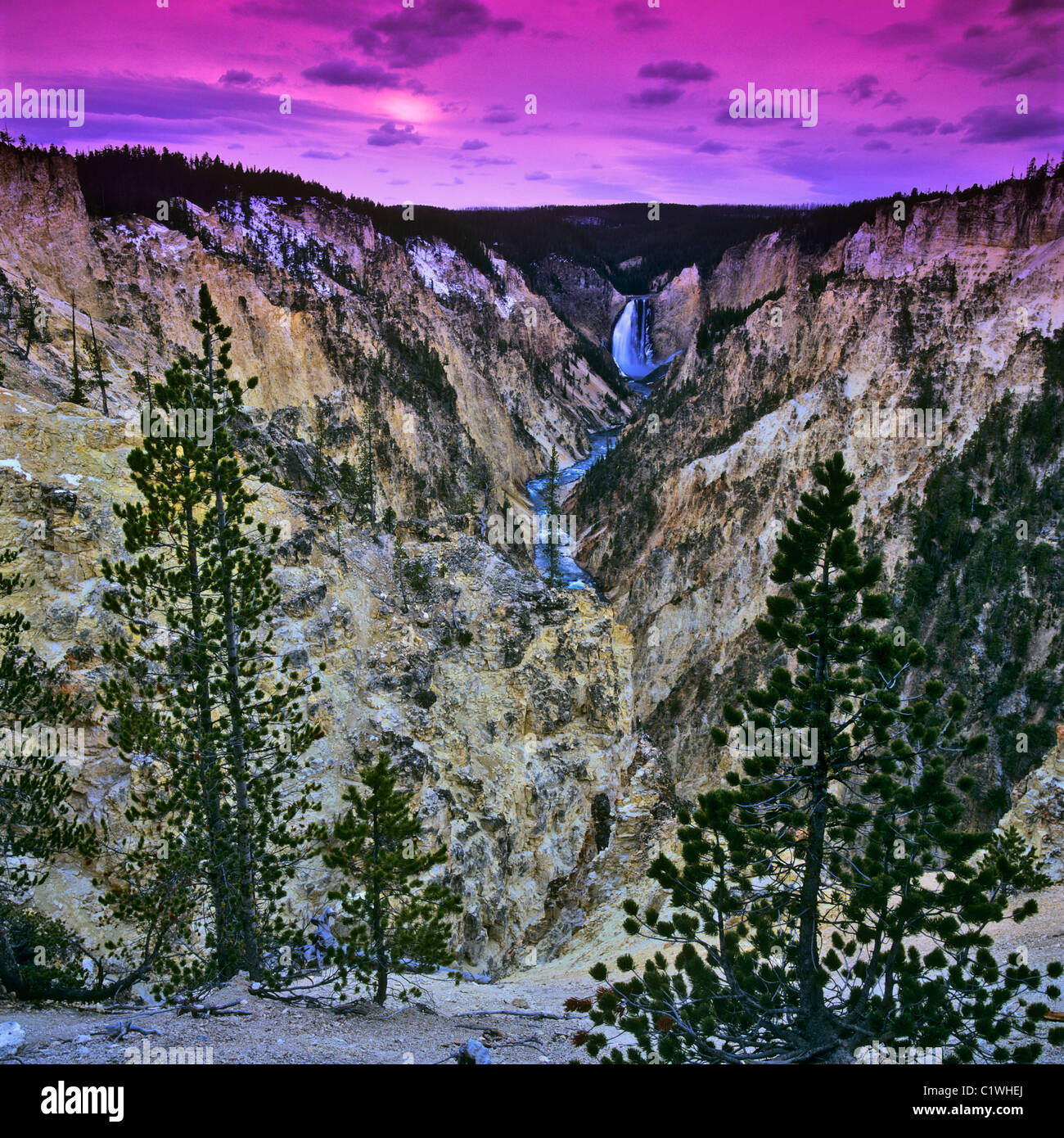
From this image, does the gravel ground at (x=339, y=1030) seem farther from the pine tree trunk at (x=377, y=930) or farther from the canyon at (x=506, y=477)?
the canyon at (x=506, y=477)

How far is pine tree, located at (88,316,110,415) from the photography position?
1264 inches

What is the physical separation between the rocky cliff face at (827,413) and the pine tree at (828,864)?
124ft

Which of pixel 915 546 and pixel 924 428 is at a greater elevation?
pixel 924 428

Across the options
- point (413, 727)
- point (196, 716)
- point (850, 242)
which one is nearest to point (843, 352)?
point (850, 242)

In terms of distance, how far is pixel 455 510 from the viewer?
67.2m

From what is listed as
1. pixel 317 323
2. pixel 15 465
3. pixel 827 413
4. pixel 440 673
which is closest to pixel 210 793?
pixel 15 465

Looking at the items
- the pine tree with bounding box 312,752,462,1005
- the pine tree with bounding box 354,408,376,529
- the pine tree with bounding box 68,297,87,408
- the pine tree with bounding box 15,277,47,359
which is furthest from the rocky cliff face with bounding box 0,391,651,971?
the pine tree with bounding box 15,277,47,359

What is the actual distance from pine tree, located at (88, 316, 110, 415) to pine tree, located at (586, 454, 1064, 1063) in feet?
90.5

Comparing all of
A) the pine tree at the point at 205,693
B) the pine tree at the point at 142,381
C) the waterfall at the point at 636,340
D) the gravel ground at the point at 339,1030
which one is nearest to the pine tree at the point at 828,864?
the gravel ground at the point at 339,1030

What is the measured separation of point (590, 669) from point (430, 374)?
184ft

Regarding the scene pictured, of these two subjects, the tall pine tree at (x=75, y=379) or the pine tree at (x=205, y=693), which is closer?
the pine tree at (x=205, y=693)

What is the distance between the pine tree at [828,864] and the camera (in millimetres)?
9359
